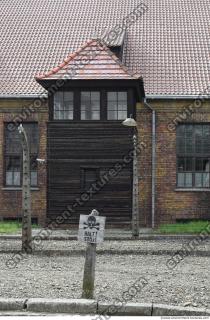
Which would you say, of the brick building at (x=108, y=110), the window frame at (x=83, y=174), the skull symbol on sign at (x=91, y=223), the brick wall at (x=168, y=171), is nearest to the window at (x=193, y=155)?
the brick building at (x=108, y=110)

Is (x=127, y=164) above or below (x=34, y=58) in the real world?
below

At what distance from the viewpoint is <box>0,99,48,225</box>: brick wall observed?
23.8 metres

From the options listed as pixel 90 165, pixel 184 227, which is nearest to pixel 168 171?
pixel 184 227

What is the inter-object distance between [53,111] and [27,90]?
285cm

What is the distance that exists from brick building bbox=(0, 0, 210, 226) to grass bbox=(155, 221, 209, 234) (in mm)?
461

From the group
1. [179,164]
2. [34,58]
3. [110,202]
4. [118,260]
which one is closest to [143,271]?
[118,260]

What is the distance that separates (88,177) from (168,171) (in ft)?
11.0

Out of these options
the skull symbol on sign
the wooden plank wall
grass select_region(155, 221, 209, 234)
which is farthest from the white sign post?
the wooden plank wall

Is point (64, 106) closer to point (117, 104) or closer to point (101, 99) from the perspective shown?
point (101, 99)

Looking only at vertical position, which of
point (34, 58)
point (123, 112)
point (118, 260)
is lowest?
point (118, 260)

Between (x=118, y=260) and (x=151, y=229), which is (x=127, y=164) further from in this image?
(x=118, y=260)

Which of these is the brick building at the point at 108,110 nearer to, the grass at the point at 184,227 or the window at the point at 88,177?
the window at the point at 88,177

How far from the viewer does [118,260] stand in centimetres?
1335

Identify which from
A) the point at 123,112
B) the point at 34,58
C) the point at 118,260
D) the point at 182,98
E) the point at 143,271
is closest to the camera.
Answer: the point at 143,271
